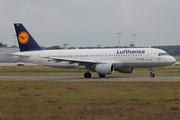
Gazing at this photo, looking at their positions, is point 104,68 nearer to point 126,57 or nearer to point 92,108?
point 126,57

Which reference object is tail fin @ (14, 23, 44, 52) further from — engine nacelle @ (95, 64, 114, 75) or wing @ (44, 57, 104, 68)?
engine nacelle @ (95, 64, 114, 75)

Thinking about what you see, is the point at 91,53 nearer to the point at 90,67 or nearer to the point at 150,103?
the point at 90,67

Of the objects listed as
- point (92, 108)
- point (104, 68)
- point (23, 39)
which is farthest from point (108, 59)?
point (92, 108)

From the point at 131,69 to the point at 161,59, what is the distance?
4693 mm

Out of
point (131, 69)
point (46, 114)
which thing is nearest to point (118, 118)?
point (46, 114)

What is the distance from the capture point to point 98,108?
12234 mm

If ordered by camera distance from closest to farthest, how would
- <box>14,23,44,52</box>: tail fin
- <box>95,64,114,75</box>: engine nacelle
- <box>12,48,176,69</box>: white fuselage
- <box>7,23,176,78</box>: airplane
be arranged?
<box>95,64,114,75</box>: engine nacelle, <box>7,23,176,78</box>: airplane, <box>12,48,176,69</box>: white fuselage, <box>14,23,44,52</box>: tail fin

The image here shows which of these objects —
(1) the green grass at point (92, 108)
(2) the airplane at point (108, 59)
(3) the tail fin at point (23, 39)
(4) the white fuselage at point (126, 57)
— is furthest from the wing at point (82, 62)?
(1) the green grass at point (92, 108)

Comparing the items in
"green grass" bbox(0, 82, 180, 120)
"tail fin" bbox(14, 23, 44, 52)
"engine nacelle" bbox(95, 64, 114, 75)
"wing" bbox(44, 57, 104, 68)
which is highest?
"tail fin" bbox(14, 23, 44, 52)

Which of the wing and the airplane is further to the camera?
the wing

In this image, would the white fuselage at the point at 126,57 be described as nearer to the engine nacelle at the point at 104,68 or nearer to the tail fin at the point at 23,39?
the engine nacelle at the point at 104,68

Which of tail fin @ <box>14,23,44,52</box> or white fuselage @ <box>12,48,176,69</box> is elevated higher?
tail fin @ <box>14,23,44,52</box>

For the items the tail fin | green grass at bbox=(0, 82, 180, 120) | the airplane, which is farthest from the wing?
green grass at bbox=(0, 82, 180, 120)

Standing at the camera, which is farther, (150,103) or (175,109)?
(150,103)
